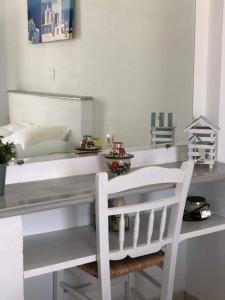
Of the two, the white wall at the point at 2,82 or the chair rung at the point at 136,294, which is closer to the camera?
the white wall at the point at 2,82

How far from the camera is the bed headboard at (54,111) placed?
1998 mm

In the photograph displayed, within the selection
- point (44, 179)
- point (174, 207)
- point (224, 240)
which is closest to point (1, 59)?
point (44, 179)

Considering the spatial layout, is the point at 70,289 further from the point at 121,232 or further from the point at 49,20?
the point at 49,20

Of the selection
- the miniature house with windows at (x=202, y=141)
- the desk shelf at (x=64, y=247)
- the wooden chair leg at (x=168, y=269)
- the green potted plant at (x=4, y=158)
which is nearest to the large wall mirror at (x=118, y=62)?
the miniature house with windows at (x=202, y=141)

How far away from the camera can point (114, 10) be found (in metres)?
2.27

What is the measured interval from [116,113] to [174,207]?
1.90ft

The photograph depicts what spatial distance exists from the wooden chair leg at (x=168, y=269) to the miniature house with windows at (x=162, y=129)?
1.83 ft

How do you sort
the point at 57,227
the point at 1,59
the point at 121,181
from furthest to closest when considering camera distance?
the point at 57,227 < the point at 1,59 < the point at 121,181

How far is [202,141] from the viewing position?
230 centimetres

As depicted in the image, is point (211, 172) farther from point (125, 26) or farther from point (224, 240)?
point (125, 26)

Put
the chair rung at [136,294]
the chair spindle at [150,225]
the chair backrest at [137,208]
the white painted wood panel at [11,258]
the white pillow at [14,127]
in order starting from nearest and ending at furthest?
1. the white painted wood panel at [11,258]
2. the chair backrest at [137,208]
3. the chair spindle at [150,225]
4. the white pillow at [14,127]
5. the chair rung at [136,294]

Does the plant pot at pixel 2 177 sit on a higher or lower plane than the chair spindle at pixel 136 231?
higher

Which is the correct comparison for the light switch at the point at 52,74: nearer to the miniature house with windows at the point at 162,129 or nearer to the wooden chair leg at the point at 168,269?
the miniature house with windows at the point at 162,129

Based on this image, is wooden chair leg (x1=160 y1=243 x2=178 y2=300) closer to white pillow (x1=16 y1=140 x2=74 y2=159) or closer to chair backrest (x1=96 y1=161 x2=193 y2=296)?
chair backrest (x1=96 y1=161 x2=193 y2=296)
